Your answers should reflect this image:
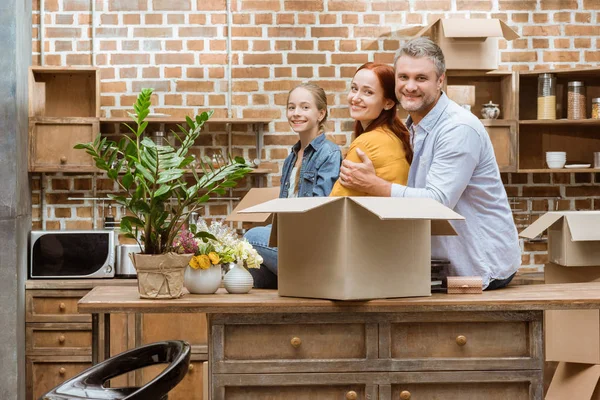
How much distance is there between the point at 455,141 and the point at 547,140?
8.83 ft

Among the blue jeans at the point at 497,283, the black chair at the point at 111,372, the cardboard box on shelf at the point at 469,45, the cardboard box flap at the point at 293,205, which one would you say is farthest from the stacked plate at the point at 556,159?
the black chair at the point at 111,372

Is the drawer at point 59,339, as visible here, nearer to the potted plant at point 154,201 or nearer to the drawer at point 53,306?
the drawer at point 53,306

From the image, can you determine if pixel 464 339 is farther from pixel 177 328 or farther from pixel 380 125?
pixel 177 328

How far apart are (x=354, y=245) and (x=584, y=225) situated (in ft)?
4.02

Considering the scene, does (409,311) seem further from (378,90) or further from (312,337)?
(378,90)

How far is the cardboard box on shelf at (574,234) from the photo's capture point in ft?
10.3

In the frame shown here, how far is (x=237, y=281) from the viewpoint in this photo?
2.60m

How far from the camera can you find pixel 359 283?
7.73 feet

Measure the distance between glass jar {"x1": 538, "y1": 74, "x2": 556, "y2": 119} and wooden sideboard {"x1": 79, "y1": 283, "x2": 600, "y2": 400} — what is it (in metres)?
2.54

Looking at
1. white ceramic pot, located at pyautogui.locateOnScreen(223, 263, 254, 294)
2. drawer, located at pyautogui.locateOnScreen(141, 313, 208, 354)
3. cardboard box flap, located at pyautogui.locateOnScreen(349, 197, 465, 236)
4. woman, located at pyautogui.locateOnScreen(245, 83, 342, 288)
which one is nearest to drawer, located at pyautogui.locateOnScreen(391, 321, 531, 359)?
cardboard box flap, located at pyautogui.locateOnScreen(349, 197, 465, 236)

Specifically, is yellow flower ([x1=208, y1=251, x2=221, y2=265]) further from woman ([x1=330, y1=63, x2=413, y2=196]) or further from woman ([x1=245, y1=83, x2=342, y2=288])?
woman ([x1=245, y1=83, x2=342, y2=288])

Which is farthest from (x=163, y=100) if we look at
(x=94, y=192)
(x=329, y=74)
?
(x=329, y=74)

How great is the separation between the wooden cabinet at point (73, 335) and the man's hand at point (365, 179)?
6.94ft

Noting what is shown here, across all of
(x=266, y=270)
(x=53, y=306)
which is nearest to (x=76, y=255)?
(x=53, y=306)
